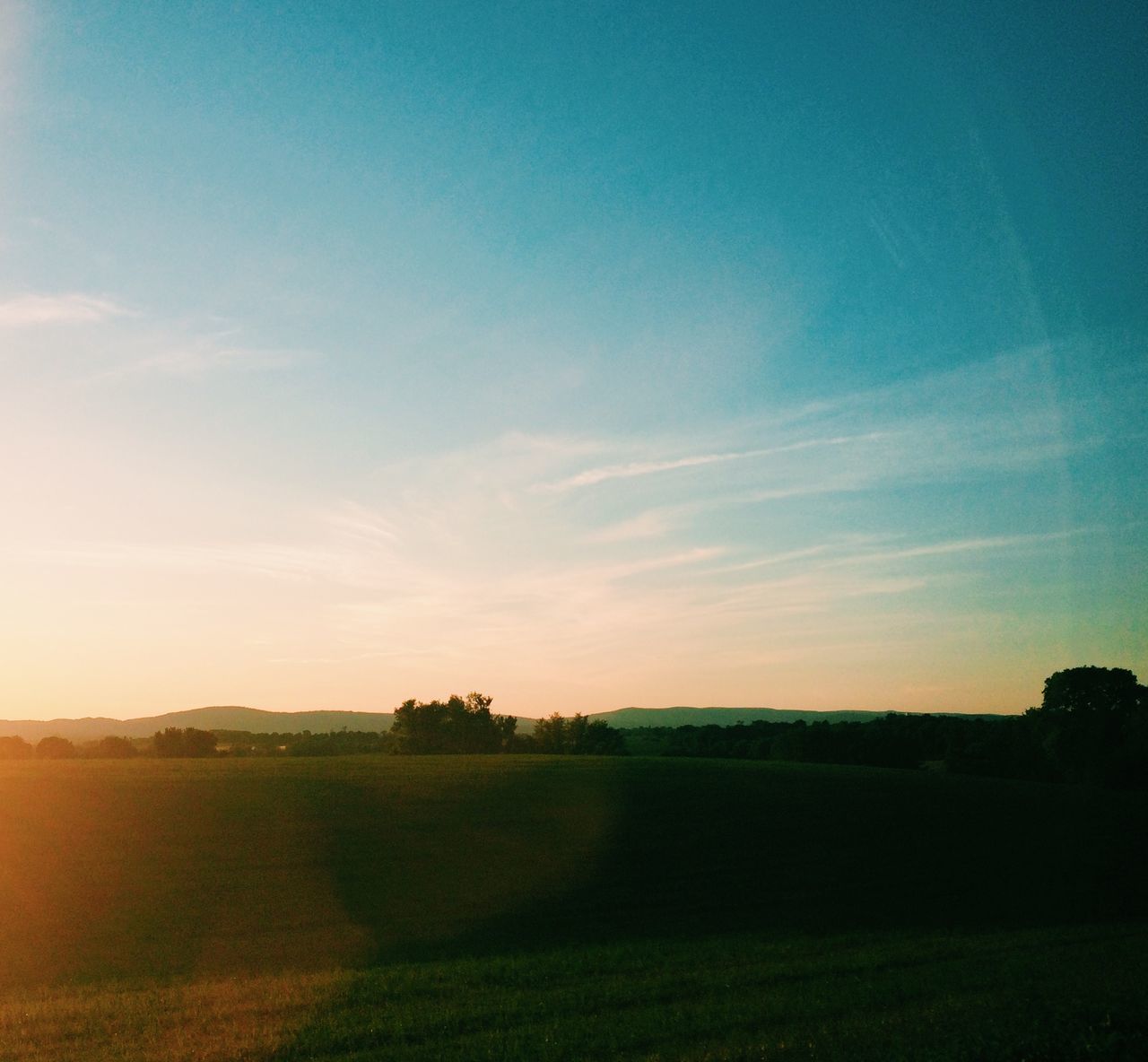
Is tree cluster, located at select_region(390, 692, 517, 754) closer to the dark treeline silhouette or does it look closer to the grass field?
the dark treeline silhouette

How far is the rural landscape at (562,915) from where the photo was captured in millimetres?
10578

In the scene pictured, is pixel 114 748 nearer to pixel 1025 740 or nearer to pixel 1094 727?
pixel 1025 740

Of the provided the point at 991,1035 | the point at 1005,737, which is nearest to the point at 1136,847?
the point at 991,1035

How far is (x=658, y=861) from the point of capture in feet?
106

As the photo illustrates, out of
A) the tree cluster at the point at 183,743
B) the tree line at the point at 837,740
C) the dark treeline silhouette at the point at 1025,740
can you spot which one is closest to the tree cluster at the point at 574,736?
the tree line at the point at 837,740

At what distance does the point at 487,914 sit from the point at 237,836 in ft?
57.2

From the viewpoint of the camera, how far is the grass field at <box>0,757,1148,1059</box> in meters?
10.6

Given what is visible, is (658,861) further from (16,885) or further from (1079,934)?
(16,885)

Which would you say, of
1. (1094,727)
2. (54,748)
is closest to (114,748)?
(54,748)

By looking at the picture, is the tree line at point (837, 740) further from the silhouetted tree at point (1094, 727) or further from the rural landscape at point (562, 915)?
the rural landscape at point (562, 915)

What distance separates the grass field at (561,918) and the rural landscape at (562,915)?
11 cm

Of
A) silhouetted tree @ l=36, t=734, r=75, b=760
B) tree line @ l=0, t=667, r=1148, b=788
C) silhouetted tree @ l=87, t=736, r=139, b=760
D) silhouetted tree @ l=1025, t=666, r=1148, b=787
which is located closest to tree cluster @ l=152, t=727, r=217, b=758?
tree line @ l=0, t=667, r=1148, b=788

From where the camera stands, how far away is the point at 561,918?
2331cm

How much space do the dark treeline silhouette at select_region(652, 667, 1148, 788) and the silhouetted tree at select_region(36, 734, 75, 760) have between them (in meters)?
75.4
